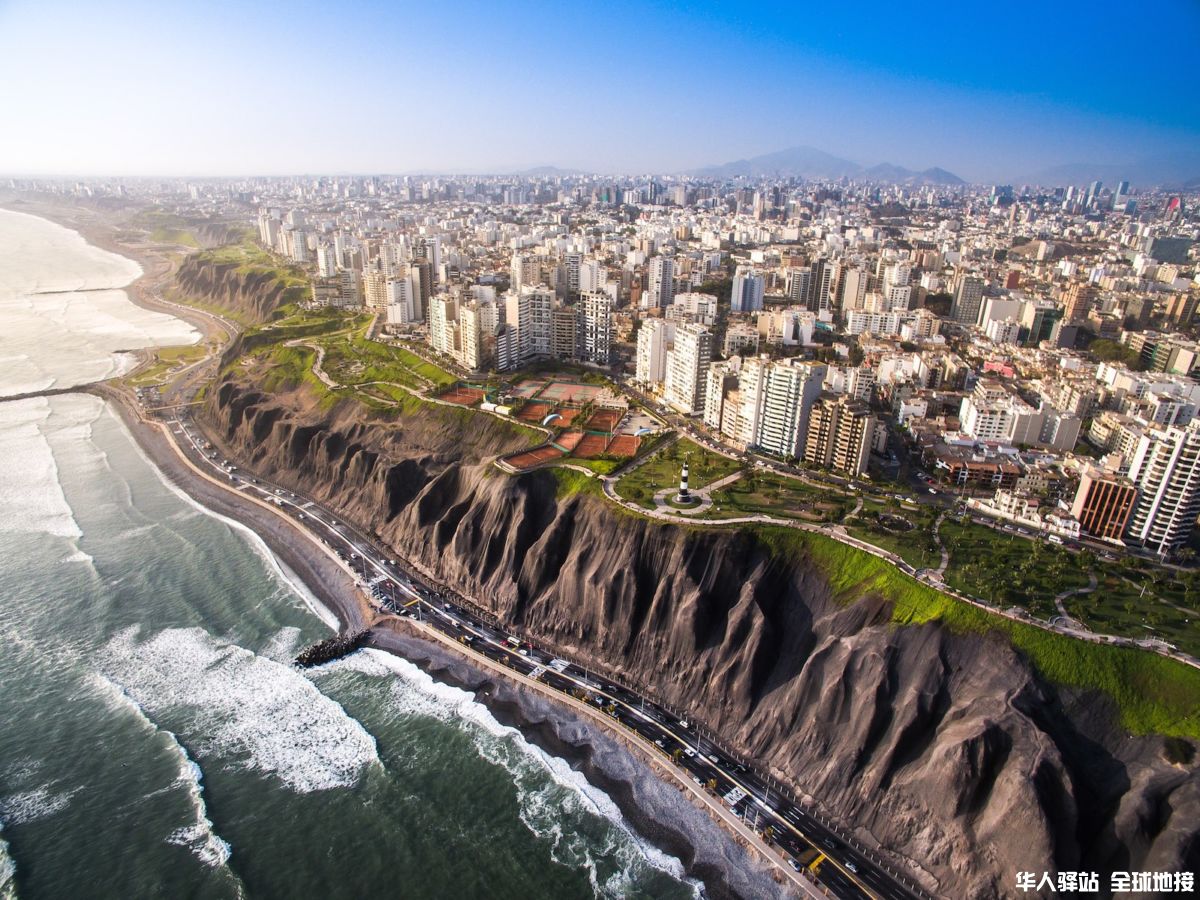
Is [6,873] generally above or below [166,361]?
below

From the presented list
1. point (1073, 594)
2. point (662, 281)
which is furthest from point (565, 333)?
point (1073, 594)

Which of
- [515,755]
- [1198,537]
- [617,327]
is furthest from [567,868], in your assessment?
[617,327]

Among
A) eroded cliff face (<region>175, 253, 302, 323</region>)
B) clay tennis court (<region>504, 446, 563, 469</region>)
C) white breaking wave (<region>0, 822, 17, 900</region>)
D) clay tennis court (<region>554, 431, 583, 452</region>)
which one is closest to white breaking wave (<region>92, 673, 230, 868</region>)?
white breaking wave (<region>0, 822, 17, 900</region>)

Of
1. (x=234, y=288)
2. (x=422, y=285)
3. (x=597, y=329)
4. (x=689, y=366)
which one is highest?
(x=422, y=285)

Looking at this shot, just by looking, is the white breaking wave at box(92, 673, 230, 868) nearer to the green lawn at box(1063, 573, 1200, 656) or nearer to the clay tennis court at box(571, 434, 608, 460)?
the clay tennis court at box(571, 434, 608, 460)

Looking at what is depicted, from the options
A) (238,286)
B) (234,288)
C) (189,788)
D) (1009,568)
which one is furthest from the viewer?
(234,288)

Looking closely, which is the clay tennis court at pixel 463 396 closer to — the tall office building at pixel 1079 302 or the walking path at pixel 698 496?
the walking path at pixel 698 496

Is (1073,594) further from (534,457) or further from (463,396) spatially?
(463,396)

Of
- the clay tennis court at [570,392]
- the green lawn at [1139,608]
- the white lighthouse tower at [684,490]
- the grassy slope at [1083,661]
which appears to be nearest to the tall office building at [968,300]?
the clay tennis court at [570,392]
